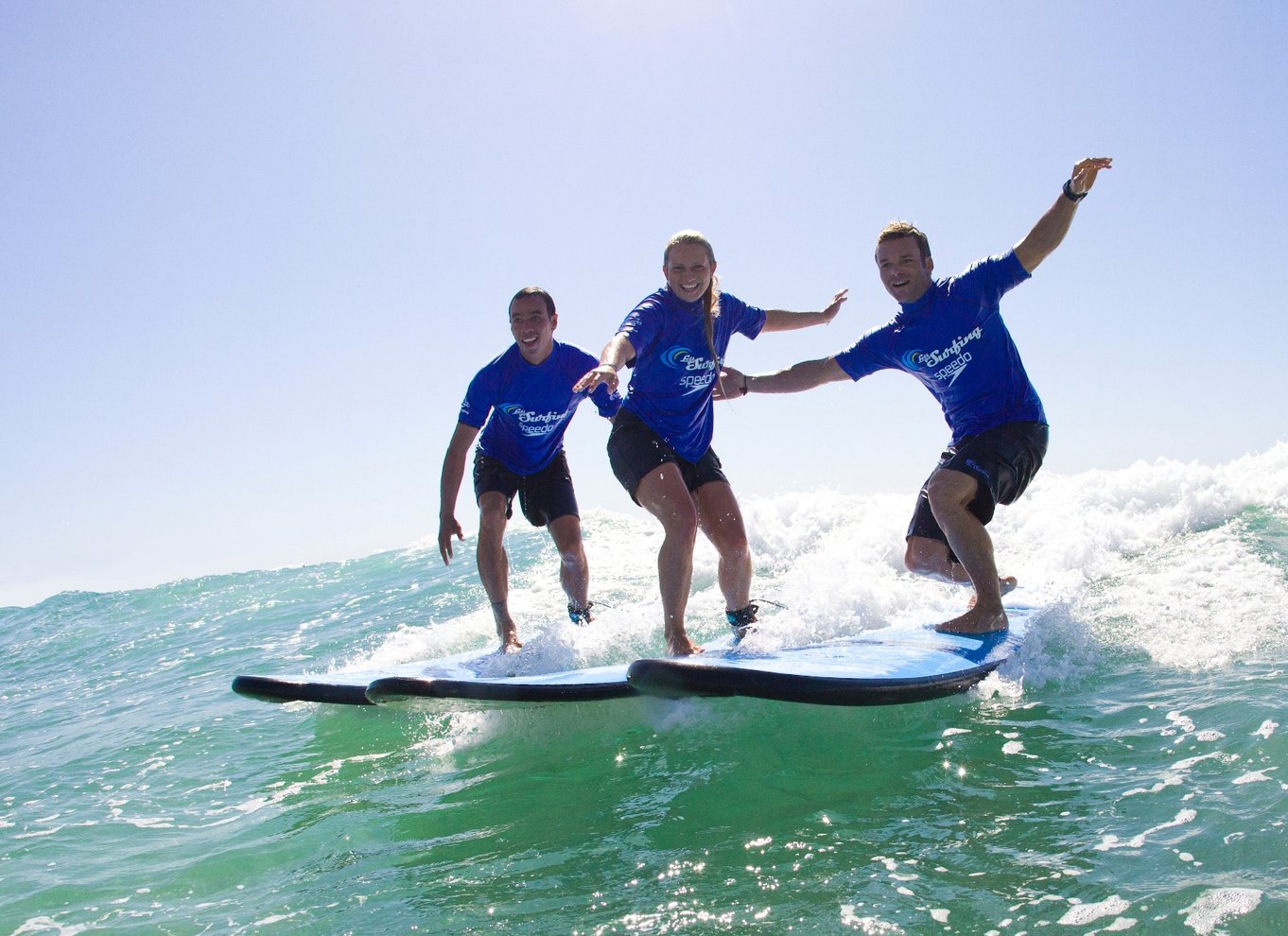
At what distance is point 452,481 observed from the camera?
5293 mm

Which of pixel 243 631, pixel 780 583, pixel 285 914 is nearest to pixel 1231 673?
pixel 285 914

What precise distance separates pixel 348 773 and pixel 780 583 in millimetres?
5970

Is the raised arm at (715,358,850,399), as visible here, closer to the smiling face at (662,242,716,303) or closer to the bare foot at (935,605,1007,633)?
the smiling face at (662,242,716,303)

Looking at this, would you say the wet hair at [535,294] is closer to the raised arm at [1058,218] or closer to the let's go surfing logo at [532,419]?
the let's go surfing logo at [532,419]

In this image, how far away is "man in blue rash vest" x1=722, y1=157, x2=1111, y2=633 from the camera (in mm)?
4203

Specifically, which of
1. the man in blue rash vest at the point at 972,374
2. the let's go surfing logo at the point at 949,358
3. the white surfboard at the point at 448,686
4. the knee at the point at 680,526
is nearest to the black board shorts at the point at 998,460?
the man in blue rash vest at the point at 972,374

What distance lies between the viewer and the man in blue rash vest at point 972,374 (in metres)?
4.20

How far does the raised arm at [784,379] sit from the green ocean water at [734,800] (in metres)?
1.30

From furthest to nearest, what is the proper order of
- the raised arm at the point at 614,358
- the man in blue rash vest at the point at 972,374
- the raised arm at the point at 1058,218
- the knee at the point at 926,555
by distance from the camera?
the knee at the point at 926,555 → the man in blue rash vest at the point at 972,374 → the raised arm at the point at 1058,218 → the raised arm at the point at 614,358

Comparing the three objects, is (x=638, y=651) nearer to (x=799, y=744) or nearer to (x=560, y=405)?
(x=560, y=405)

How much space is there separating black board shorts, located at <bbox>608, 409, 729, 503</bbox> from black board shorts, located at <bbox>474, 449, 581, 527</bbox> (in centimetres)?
110

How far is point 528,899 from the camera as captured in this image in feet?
8.05

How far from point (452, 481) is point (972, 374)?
2979 mm

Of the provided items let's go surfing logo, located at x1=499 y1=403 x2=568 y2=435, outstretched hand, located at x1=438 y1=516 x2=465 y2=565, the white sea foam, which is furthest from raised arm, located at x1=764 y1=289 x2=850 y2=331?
the white sea foam
